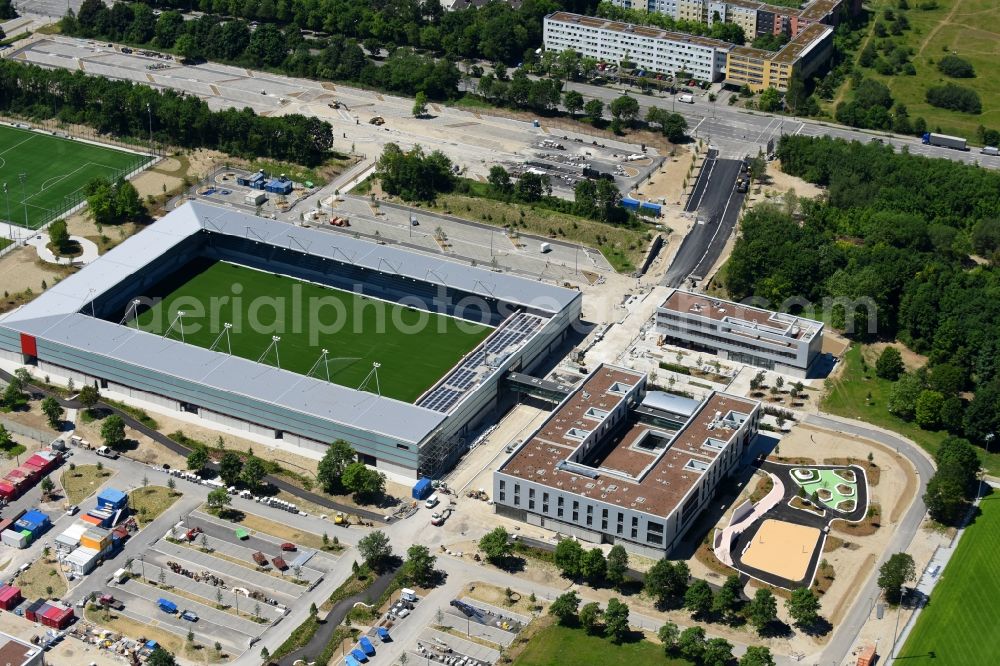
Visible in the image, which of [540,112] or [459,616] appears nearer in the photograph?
[459,616]

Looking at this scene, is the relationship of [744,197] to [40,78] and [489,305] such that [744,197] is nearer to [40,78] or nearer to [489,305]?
[489,305]

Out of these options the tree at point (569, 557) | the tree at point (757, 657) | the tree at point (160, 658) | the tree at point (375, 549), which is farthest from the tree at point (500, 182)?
the tree at point (160, 658)

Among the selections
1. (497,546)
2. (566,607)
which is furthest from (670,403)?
(566,607)

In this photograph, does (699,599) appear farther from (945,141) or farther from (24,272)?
(945,141)

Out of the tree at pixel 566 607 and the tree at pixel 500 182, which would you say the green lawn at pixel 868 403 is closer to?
the tree at pixel 566 607

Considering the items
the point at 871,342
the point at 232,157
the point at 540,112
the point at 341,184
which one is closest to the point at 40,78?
the point at 232,157
